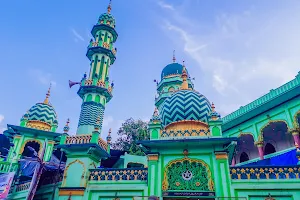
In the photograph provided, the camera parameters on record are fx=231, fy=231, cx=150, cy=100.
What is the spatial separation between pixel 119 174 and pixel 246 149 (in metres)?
14.6

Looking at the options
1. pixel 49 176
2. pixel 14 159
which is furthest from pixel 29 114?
pixel 49 176

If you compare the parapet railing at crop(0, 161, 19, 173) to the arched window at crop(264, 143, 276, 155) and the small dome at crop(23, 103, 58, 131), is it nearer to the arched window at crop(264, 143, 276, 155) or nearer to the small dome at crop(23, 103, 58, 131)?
the small dome at crop(23, 103, 58, 131)

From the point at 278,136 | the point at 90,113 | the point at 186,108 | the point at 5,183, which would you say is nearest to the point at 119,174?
the point at 186,108

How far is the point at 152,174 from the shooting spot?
1019 centimetres

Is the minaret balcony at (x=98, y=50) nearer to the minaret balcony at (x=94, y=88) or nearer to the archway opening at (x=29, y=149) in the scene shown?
the minaret balcony at (x=94, y=88)

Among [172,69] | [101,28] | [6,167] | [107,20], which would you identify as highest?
[107,20]

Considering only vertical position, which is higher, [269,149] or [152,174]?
[269,149]

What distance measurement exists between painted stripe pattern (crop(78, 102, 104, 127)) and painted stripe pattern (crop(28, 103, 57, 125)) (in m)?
2.31

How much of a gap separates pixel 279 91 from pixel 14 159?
1942cm

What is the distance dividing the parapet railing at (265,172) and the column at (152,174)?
3229mm

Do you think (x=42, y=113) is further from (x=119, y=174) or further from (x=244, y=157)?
(x=244, y=157)

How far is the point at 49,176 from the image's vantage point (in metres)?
13.0

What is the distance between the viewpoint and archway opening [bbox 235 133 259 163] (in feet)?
65.7

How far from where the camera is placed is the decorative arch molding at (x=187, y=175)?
9781 mm
